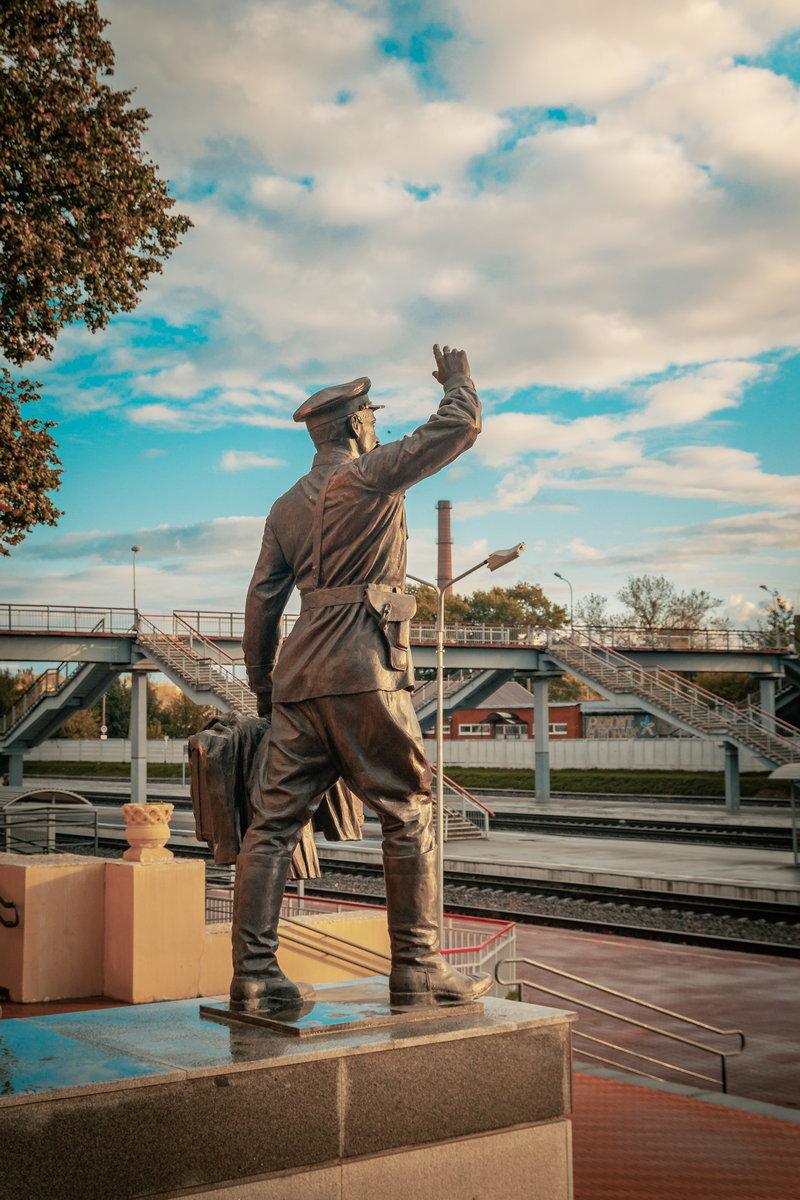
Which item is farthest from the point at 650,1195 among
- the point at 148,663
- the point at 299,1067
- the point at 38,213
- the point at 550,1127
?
the point at 148,663

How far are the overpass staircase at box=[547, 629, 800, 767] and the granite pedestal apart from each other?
30.9 meters

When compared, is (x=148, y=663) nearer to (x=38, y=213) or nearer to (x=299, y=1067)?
(x=38, y=213)

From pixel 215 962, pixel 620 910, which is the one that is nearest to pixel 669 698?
pixel 620 910

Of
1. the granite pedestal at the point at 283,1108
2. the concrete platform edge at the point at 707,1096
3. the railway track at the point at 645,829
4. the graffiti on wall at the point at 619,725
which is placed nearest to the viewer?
the granite pedestal at the point at 283,1108

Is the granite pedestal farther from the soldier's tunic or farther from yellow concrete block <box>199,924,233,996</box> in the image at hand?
yellow concrete block <box>199,924,233,996</box>

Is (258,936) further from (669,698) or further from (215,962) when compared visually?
(669,698)

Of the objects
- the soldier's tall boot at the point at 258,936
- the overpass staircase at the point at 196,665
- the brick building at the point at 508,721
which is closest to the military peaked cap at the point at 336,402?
the soldier's tall boot at the point at 258,936

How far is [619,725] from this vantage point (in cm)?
6781

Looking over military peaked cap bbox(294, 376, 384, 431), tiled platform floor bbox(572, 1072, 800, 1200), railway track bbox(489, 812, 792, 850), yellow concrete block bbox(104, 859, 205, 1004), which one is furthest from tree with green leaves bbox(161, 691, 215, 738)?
military peaked cap bbox(294, 376, 384, 431)

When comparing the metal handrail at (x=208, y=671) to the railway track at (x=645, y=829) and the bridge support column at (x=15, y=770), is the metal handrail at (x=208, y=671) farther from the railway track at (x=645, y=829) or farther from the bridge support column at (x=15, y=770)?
the bridge support column at (x=15, y=770)

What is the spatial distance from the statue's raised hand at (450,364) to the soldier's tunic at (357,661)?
2.4 inches

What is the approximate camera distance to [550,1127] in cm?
482

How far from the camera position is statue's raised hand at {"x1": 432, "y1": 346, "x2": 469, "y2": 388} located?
5.14 m

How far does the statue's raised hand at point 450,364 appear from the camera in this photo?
5137 millimetres
